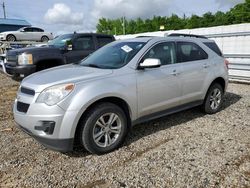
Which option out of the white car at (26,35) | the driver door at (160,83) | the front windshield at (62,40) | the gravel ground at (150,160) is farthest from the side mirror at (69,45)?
the white car at (26,35)

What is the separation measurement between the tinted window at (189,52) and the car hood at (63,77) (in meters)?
1.65

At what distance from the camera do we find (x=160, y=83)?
445 cm

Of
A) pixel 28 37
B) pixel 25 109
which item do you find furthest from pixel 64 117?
pixel 28 37

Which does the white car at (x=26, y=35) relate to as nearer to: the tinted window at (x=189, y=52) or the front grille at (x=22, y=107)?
the tinted window at (x=189, y=52)

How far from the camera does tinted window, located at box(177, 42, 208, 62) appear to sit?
4999 millimetres

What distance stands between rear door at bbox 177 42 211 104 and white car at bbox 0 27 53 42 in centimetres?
2247

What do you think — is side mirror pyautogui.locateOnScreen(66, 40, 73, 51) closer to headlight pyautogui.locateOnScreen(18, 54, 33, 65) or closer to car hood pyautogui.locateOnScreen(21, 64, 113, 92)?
headlight pyautogui.locateOnScreen(18, 54, 33, 65)

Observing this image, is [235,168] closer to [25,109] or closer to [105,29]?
[25,109]

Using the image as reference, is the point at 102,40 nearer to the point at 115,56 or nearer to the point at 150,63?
the point at 115,56

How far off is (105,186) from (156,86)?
6.25 feet

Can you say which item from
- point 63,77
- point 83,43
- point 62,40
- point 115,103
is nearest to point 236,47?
point 83,43

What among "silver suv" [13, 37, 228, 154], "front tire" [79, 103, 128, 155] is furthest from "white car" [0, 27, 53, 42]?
"front tire" [79, 103, 128, 155]

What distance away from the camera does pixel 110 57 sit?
4.61 metres

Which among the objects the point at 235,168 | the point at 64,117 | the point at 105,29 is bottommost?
the point at 235,168
